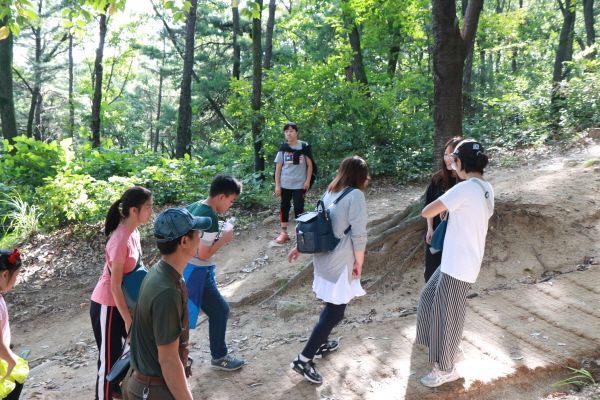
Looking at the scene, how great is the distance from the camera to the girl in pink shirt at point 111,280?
3.36 meters

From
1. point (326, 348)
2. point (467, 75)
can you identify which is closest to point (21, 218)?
point (326, 348)

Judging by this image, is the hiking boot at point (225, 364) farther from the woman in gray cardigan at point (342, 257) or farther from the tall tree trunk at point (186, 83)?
the tall tree trunk at point (186, 83)

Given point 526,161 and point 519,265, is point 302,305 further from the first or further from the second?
point 526,161

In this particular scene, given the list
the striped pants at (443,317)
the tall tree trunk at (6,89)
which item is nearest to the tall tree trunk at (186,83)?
the tall tree trunk at (6,89)

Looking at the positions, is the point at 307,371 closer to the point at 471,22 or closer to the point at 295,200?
the point at 295,200

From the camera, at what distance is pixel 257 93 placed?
11117 millimetres

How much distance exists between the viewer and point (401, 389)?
3.64 meters

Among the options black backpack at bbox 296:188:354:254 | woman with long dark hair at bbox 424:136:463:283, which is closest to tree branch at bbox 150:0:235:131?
woman with long dark hair at bbox 424:136:463:283

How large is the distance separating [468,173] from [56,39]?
2837cm

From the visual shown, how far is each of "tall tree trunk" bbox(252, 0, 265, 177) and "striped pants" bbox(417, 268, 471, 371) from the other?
7.70m

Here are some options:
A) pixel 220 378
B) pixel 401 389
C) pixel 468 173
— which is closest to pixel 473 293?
pixel 401 389

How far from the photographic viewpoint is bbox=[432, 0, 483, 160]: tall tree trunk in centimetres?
571

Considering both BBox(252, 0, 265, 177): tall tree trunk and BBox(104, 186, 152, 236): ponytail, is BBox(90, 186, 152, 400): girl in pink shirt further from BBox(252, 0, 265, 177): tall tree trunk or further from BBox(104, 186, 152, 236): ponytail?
BBox(252, 0, 265, 177): tall tree trunk

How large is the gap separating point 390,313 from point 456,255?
207 centimetres
